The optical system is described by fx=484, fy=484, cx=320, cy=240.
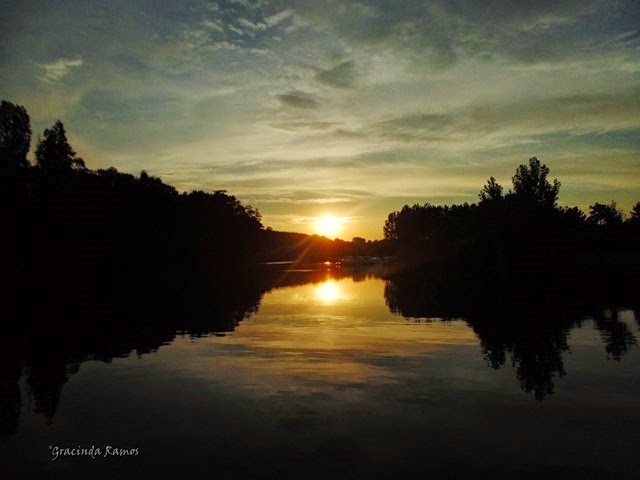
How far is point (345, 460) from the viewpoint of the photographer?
1201 centimetres

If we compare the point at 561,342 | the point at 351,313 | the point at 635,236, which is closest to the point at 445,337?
the point at 561,342

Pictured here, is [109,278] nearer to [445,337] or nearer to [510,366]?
[445,337]

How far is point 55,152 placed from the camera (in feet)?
268

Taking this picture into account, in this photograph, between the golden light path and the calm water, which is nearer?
the calm water

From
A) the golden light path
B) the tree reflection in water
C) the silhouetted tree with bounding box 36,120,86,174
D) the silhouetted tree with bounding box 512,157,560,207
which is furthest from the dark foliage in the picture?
the silhouetted tree with bounding box 36,120,86,174

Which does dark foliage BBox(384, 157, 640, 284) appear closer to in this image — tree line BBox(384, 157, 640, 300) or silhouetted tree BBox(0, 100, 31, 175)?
tree line BBox(384, 157, 640, 300)

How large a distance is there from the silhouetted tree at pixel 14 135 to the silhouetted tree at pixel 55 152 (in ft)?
9.27

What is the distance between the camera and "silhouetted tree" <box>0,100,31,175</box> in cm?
7319

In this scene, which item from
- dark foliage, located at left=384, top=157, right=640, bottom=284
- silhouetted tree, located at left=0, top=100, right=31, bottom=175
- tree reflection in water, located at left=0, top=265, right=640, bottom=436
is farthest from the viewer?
dark foliage, located at left=384, top=157, right=640, bottom=284

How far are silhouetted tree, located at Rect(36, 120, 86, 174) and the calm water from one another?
2423 inches

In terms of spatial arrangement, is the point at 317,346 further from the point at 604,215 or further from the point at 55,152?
the point at 604,215

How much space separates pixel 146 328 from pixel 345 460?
79.6 feet

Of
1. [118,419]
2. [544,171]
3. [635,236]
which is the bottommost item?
[118,419]

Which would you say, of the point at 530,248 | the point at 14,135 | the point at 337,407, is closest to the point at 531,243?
the point at 530,248
